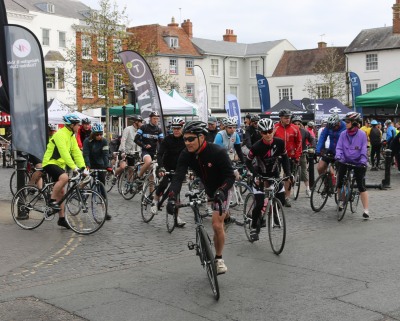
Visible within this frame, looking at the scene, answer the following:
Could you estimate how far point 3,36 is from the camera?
481 inches

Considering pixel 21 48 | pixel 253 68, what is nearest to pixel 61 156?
pixel 21 48

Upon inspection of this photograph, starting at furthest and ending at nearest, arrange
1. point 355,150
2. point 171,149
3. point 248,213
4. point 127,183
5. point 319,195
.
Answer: point 127,183 → point 319,195 → point 355,150 → point 171,149 → point 248,213

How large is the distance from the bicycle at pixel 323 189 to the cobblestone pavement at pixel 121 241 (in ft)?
0.61

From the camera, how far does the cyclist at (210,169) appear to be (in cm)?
637

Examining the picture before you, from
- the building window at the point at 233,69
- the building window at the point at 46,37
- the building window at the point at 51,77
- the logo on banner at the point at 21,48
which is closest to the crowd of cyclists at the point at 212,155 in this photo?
the logo on banner at the point at 21,48

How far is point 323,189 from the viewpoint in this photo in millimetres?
11977

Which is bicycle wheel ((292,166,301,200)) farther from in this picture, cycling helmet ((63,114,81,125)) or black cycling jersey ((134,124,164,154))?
cycling helmet ((63,114,81,125))

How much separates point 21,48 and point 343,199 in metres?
6.82

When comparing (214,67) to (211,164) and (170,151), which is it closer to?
(170,151)

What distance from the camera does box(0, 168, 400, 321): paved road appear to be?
5.59 meters

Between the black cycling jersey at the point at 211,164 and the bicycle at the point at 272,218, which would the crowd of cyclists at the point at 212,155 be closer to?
the black cycling jersey at the point at 211,164

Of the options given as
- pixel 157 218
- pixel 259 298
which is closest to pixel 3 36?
pixel 157 218

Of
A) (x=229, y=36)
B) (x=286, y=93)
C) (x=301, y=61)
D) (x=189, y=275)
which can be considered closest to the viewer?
(x=189, y=275)

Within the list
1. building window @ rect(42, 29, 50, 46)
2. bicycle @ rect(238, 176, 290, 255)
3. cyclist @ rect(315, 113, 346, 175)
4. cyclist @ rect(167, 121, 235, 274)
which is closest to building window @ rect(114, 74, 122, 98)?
building window @ rect(42, 29, 50, 46)
